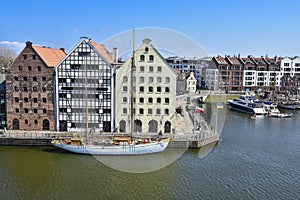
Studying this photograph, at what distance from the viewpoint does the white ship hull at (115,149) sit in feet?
99.9

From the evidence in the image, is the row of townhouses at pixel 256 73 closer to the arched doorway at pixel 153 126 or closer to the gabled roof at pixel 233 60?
the gabled roof at pixel 233 60

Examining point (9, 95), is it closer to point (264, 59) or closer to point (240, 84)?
point (240, 84)

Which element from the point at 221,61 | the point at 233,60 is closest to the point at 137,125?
the point at 221,61

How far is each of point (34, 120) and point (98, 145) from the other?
38.5 ft

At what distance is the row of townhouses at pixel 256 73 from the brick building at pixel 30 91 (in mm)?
62884

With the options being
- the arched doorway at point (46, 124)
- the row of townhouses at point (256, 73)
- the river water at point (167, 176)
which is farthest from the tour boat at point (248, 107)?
the arched doorway at point (46, 124)

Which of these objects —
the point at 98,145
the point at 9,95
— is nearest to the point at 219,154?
the point at 98,145

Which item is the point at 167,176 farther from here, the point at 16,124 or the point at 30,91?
the point at 16,124

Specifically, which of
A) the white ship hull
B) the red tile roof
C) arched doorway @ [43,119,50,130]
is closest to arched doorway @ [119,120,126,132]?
the white ship hull

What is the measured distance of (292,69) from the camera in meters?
96.8

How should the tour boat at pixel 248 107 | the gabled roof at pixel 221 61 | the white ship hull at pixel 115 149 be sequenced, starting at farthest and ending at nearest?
1. the gabled roof at pixel 221 61
2. the tour boat at pixel 248 107
3. the white ship hull at pixel 115 149

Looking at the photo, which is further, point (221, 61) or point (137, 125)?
point (221, 61)

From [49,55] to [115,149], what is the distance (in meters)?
17.3

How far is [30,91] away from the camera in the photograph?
120 ft
